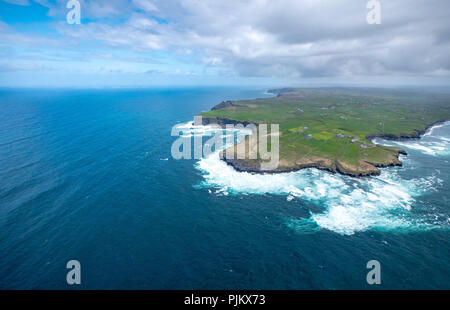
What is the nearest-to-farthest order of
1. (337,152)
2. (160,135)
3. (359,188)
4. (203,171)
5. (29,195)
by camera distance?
(29,195) < (359,188) < (203,171) < (337,152) < (160,135)

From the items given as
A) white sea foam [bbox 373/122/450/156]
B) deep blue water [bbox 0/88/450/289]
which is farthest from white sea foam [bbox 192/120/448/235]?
white sea foam [bbox 373/122/450/156]

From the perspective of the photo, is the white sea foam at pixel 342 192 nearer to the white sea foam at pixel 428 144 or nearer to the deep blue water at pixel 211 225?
the deep blue water at pixel 211 225

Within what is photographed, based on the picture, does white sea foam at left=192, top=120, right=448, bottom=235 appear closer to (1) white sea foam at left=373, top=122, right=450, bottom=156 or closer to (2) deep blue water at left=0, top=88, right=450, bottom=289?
(2) deep blue water at left=0, top=88, right=450, bottom=289

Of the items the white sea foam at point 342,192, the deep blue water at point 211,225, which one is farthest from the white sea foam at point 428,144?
the white sea foam at point 342,192

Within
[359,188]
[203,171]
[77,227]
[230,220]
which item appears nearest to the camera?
[77,227]

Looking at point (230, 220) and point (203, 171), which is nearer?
point (230, 220)
